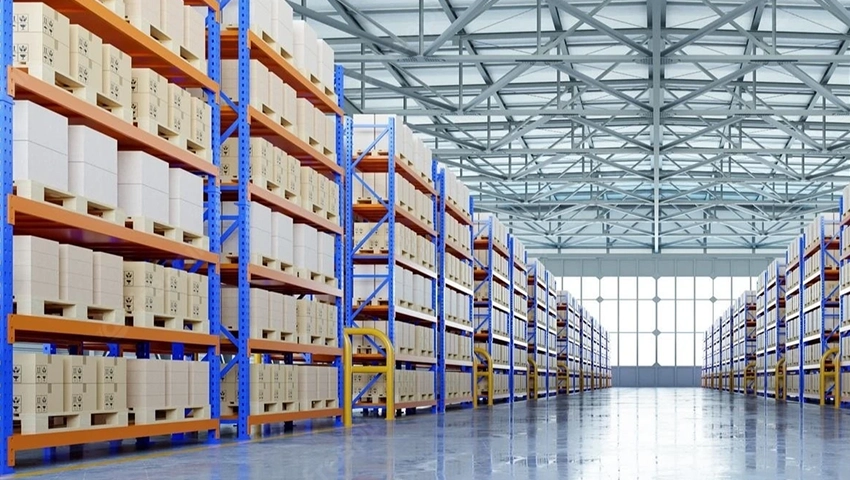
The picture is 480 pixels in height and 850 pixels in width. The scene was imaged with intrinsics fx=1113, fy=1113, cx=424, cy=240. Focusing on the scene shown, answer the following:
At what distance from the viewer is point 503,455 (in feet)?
24.3

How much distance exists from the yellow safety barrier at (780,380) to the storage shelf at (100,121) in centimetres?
1909

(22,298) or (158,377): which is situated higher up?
(22,298)

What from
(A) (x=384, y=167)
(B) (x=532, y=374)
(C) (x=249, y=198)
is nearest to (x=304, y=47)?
(C) (x=249, y=198)

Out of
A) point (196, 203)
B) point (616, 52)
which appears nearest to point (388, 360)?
point (196, 203)

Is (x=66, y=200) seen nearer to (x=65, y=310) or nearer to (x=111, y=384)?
(x=65, y=310)

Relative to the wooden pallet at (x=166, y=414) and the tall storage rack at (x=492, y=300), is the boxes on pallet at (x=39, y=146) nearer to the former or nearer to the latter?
the wooden pallet at (x=166, y=414)

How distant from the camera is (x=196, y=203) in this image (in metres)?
8.08

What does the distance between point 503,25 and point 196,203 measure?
13.8 meters

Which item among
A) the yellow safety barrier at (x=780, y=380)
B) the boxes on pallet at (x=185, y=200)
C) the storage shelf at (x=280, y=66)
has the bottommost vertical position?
the yellow safety barrier at (x=780, y=380)

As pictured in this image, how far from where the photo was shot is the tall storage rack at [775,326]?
25547mm

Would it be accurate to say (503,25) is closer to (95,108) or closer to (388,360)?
(388,360)

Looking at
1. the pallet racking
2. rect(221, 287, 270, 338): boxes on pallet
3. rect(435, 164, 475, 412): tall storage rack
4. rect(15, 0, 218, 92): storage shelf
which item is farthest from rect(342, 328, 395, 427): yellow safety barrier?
rect(435, 164, 475, 412): tall storage rack

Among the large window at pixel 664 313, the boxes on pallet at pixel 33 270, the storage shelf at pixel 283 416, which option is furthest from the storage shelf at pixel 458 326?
the large window at pixel 664 313

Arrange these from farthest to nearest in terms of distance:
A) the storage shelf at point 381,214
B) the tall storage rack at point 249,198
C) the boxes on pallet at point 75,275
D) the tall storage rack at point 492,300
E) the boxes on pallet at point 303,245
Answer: the tall storage rack at point 492,300
the storage shelf at point 381,214
the boxes on pallet at point 303,245
the tall storage rack at point 249,198
the boxes on pallet at point 75,275
